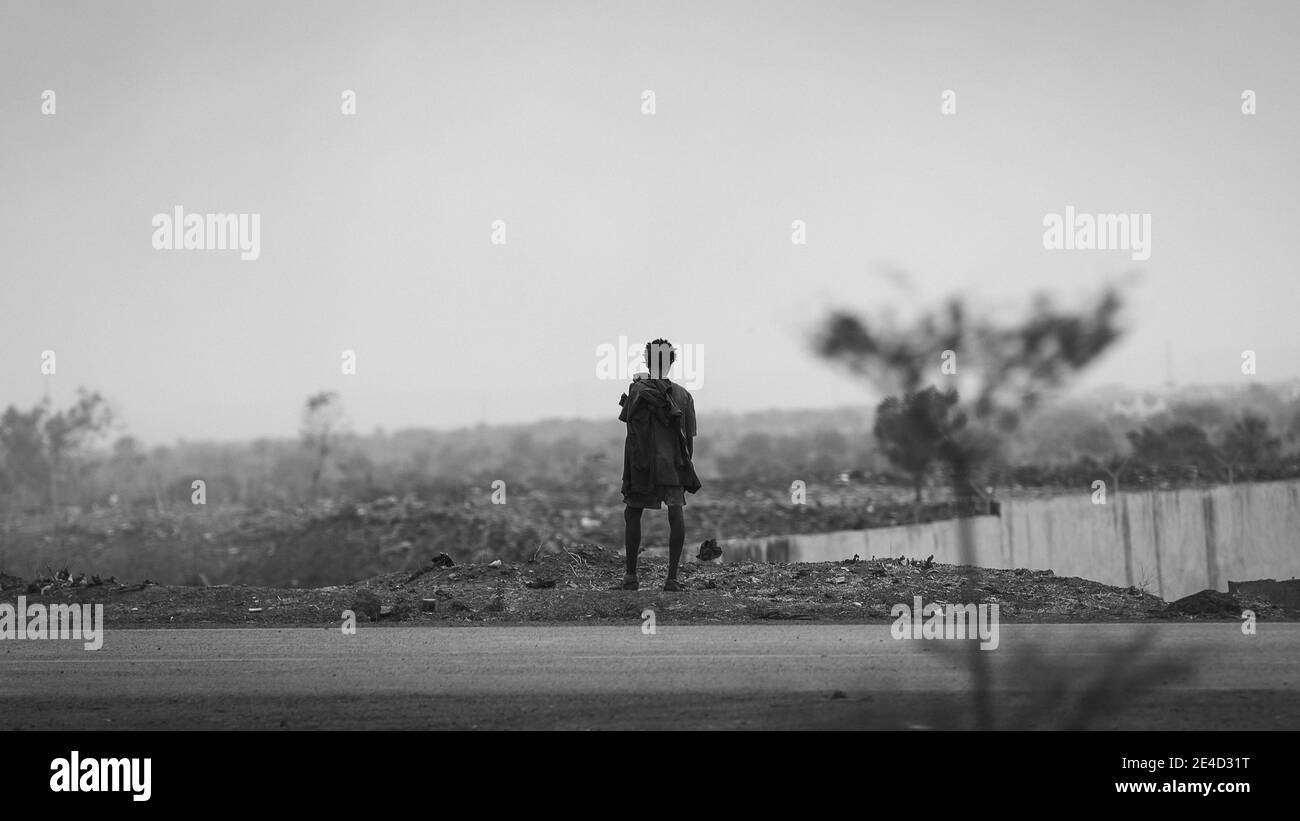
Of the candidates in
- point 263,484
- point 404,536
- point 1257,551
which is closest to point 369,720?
point 1257,551

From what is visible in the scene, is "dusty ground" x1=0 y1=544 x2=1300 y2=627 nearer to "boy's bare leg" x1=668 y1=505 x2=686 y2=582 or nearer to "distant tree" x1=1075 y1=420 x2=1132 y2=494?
"boy's bare leg" x1=668 y1=505 x2=686 y2=582

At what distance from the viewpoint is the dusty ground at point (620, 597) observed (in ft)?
42.2

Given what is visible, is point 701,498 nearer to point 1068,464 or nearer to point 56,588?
point 1068,464

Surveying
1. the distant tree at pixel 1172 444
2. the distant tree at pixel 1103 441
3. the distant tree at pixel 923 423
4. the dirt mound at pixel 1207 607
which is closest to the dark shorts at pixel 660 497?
the dirt mound at pixel 1207 607

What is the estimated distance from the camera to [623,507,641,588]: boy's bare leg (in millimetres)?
13844

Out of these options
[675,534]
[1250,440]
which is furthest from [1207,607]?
[1250,440]

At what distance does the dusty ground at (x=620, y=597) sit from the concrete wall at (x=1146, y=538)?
815 centimetres

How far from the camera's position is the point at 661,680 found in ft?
29.4

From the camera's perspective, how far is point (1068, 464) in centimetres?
4541

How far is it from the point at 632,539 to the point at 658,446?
3.29ft

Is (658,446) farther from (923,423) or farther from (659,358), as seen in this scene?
(923,423)

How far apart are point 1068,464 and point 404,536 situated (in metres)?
21.9

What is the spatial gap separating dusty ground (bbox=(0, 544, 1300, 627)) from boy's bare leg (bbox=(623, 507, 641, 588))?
0.27m

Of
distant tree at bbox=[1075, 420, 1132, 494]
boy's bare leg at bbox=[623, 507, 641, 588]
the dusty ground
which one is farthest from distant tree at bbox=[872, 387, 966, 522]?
distant tree at bbox=[1075, 420, 1132, 494]
